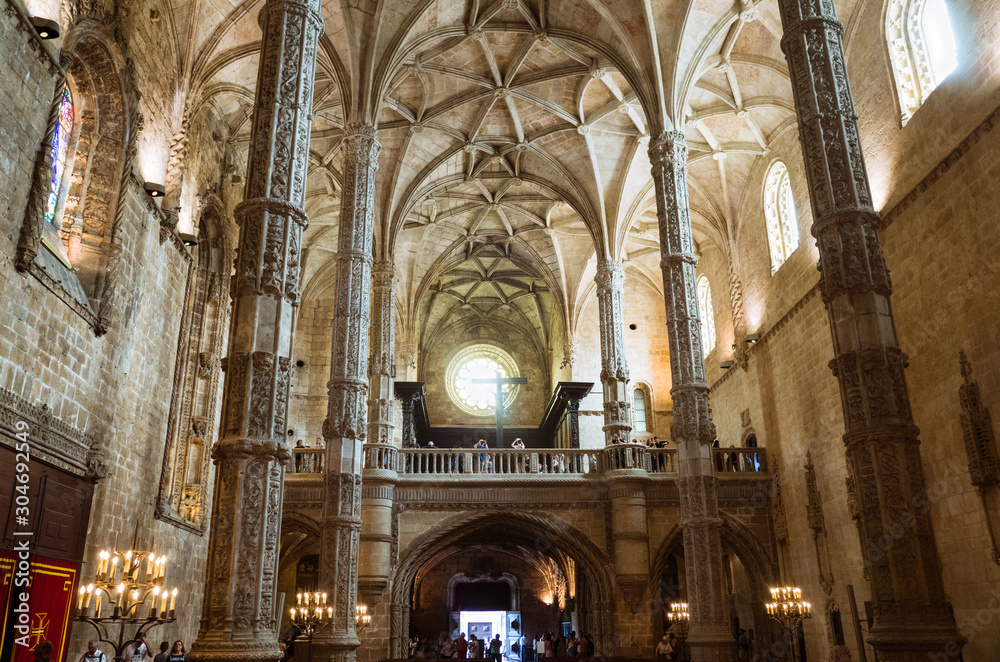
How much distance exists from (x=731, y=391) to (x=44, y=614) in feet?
66.8

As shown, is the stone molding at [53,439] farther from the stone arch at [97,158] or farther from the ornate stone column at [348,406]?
the ornate stone column at [348,406]

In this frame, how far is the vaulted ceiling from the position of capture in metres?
17.9

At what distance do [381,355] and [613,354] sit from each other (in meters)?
7.05

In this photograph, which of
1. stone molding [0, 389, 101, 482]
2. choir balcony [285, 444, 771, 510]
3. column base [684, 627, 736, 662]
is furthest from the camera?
choir balcony [285, 444, 771, 510]

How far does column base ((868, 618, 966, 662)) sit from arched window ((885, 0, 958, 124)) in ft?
36.3

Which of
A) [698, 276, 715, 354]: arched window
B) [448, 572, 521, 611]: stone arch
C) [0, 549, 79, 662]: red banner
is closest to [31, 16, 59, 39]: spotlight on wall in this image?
[0, 549, 79, 662]: red banner

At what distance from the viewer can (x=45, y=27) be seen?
10969 millimetres

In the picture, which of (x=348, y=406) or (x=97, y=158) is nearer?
(x=97, y=158)

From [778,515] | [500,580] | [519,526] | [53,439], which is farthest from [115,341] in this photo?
[500,580]

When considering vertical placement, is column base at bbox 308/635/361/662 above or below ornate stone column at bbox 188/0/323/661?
below

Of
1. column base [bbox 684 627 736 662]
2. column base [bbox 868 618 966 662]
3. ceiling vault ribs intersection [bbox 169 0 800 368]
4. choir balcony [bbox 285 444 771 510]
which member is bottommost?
column base [bbox 684 627 736 662]

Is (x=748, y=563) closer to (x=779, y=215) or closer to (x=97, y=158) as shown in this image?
(x=779, y=215)

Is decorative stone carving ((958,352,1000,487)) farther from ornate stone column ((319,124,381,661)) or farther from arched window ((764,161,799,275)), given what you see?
ornate stone column ((319,124,381,661))

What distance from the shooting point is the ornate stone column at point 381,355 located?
2138 cm
